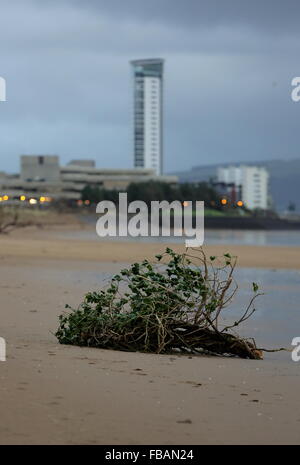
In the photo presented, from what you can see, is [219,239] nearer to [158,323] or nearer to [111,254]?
[111,254]

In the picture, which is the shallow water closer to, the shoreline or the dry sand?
the shoreline

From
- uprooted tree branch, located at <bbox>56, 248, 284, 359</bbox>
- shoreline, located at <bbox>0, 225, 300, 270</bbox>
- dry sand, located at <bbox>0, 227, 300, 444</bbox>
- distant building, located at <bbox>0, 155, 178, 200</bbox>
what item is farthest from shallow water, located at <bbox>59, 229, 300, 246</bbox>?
distant building, located at <bbox>0, 155, 178, 200</bbox>

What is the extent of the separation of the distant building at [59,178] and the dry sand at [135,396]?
151 metres

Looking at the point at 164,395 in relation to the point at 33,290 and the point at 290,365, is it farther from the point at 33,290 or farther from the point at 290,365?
A: the point at 33,290

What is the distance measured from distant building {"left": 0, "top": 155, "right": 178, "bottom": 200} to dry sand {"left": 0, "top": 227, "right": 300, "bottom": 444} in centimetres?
15063

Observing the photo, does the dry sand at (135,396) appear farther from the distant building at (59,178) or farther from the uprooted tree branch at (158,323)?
the distant building at (59,178)

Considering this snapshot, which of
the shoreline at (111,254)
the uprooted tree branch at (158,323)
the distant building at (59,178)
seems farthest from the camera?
the distant building at (59,178)

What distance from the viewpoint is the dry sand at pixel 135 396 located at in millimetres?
6105

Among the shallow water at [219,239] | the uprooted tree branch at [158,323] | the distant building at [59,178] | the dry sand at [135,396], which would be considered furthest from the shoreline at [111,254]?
the distant building at [59,178]

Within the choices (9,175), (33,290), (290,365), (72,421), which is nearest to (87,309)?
(290,365)

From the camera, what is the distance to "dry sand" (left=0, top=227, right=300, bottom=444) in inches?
240

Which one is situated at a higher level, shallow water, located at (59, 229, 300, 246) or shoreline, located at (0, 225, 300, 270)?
shoreline, located at (0, 225, 300, 270)

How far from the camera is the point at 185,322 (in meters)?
9.92
